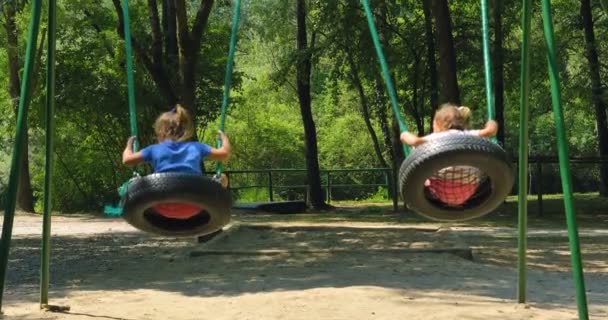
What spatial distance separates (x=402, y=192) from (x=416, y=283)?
3.65 m

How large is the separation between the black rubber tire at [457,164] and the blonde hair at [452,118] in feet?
1.07

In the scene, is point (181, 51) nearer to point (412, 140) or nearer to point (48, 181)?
point (48, 181)

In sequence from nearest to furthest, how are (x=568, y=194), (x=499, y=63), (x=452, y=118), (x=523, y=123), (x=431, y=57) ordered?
(x=452, y=118) < (x=568, y=194) < (x=523, y=123) < (x=499, y=63) < (x=431, y=57)

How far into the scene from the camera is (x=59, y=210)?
24.9 metres

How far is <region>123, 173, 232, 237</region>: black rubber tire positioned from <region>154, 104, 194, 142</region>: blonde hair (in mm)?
319

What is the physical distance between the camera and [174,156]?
5355 mm

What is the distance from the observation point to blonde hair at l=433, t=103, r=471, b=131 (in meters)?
5.22

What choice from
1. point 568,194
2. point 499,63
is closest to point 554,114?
point 568,194

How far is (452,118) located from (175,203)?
1948 mm

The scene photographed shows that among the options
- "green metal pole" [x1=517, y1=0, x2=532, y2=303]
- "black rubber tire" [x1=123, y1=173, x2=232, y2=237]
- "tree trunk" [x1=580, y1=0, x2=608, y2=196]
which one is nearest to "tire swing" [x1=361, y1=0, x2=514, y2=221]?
"green metal pole" [x1=517, y1=0, x2=532, y2=303]

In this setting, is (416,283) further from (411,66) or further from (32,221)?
(411,66)

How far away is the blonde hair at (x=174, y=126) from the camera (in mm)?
5309

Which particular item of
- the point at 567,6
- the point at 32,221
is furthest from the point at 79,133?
the point at 567,6

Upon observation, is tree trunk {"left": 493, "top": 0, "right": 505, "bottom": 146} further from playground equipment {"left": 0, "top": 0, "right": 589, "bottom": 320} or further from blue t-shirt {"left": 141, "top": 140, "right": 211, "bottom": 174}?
blue t-shirt {"left": 141, "top": 140, "right": 211, "bottom": 174}
